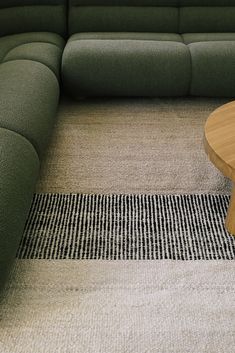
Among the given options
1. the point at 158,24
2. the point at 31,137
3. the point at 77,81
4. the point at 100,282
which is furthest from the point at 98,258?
the point at 158,24

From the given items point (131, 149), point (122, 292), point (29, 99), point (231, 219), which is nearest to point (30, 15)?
point (29, 99)

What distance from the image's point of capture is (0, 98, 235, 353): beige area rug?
124cm

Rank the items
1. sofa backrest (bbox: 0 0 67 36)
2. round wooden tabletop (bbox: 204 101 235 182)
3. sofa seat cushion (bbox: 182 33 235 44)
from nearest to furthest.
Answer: round wooden tabletop (bbox: 204 101 235 182), sofa seat cushion (bbox: 182 33 235 44), sofa backrest (bbox: 0 0 67 36)

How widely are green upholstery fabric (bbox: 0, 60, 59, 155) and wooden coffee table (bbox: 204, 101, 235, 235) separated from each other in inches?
27.8

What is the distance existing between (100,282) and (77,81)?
4.25 feet

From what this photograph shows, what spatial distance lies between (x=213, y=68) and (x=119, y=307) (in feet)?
4.96

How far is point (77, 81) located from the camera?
234 cm

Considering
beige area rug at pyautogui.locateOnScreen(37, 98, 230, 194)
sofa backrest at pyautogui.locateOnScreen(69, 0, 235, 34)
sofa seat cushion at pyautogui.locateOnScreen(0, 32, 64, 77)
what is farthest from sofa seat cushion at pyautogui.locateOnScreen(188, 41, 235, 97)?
sofa seat cushion at pyautogui.locateOnScreen(0, 32, 64, 77)

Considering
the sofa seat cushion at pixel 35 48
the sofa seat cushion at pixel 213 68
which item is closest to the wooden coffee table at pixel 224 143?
the sofa seat cushion at pixel 213 68

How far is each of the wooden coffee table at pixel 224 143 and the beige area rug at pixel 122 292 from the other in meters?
0.23

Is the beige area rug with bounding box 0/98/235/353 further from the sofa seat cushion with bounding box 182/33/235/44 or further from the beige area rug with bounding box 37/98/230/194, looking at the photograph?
the sofa seat cushion with bounding box 182/33/235/44

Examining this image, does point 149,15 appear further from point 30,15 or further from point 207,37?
point 30,15

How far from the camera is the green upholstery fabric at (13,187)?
1.27 metres

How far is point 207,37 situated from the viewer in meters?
2.56
